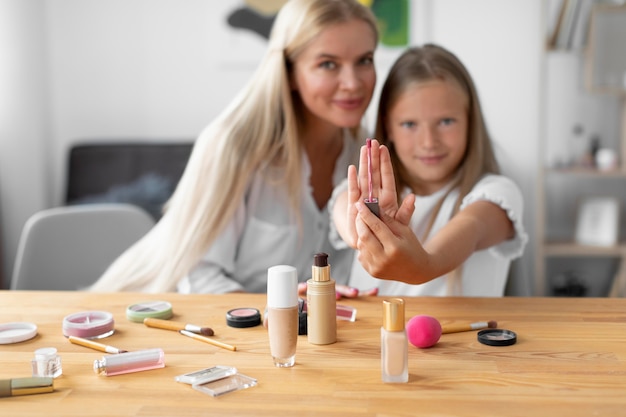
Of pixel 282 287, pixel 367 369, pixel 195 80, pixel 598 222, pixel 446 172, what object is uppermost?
pixel 195 80

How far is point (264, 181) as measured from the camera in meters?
1.92

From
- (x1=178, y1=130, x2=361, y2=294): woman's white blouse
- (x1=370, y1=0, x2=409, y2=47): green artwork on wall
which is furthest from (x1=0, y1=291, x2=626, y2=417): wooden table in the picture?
(x1=370, y1=0, x2=409, y2=47): green artwork on wall

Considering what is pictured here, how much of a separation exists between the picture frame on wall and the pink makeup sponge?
2682 mm

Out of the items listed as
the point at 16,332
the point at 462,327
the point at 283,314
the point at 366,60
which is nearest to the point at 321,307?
the point at 283,314

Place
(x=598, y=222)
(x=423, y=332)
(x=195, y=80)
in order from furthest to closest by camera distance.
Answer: (x=195, y=80), (x=598, y=222), (x=423, y=332)

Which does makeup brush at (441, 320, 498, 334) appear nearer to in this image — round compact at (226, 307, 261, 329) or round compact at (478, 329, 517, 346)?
round compact at (478, 329, 517, 346)

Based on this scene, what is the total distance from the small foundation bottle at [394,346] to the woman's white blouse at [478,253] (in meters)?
0.64

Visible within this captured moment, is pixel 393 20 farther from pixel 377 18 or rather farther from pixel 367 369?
pixel 367 369

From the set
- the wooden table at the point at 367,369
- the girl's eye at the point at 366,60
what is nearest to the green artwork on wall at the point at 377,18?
the girl's eye at the point at 366,60

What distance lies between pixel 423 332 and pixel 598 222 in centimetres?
277

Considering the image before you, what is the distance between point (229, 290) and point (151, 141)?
2.31 metres

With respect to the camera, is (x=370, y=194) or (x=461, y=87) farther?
(x=461, y=87)

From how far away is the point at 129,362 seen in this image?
101 centimetres

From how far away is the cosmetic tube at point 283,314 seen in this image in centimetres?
101
